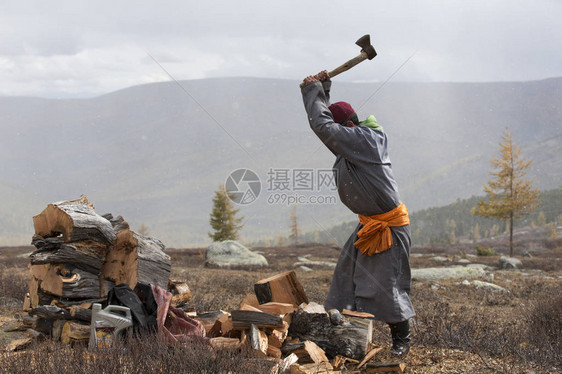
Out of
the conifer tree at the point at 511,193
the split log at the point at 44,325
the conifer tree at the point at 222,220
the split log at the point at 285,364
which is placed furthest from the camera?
the conifer tree at the point at 222,220

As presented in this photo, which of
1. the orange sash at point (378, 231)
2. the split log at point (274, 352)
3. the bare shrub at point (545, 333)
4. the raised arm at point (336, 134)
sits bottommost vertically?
the bare shrub at point (545, 333)

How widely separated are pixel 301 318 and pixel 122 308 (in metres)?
1.50

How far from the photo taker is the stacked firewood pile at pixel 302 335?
13.1ft

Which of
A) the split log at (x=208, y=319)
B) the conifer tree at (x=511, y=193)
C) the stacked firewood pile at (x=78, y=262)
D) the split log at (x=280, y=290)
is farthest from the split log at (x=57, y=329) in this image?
the conifer tree at (x=511, y=193)

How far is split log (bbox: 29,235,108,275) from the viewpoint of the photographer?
505 centimetres

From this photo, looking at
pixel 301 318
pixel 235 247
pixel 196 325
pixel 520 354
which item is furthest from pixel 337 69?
pixel 235 247

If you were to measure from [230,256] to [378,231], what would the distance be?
1720cm

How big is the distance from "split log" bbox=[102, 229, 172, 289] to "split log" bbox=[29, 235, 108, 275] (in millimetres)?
124

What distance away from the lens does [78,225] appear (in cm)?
508

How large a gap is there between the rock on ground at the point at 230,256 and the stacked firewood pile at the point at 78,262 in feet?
45.8

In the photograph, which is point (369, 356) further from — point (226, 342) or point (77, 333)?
point (77, 333)

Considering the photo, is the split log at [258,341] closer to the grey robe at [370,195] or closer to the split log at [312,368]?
the split log at [312,368]

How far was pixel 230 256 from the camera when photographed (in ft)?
70.0

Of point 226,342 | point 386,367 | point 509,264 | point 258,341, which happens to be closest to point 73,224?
point 226,342
